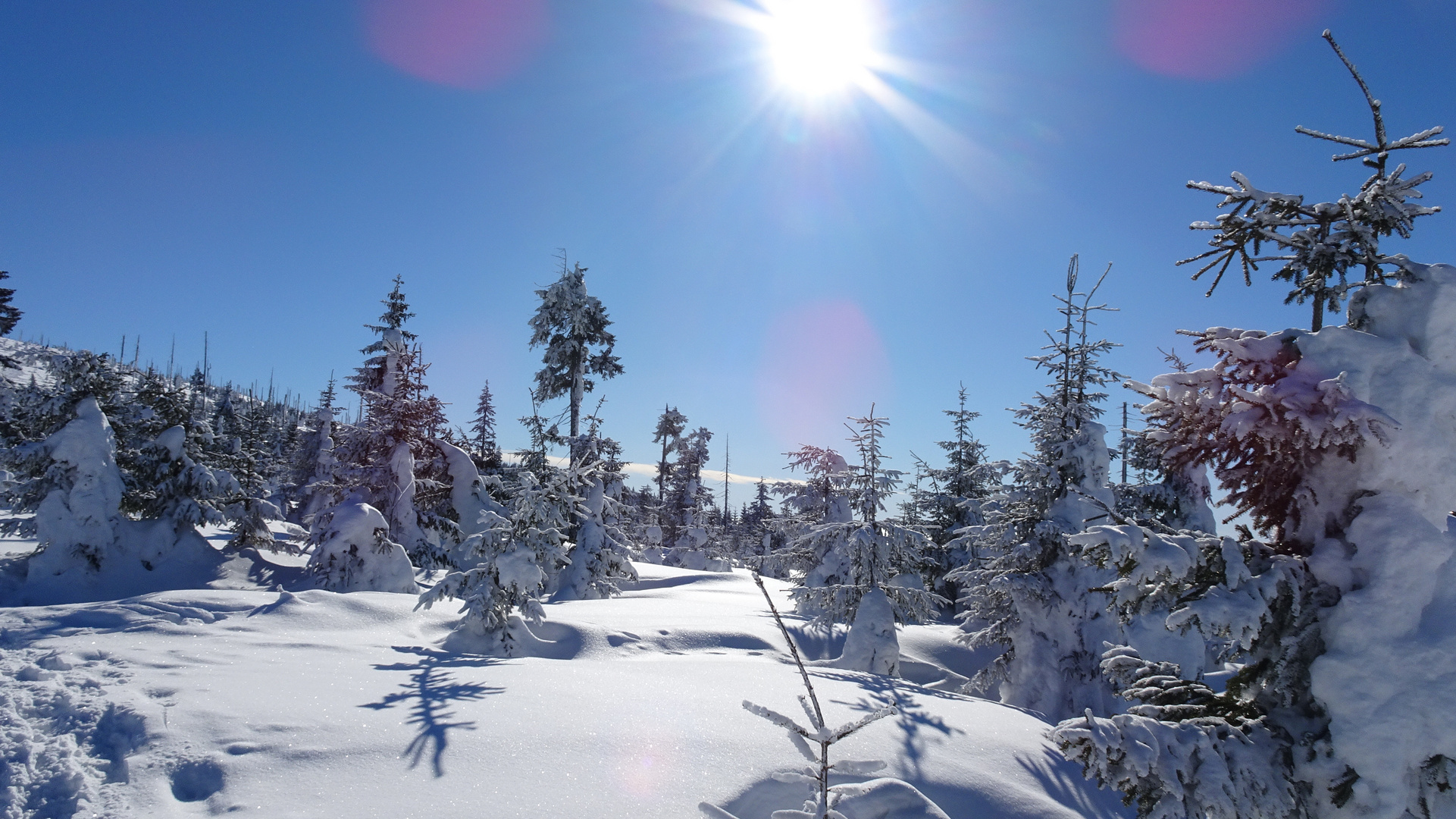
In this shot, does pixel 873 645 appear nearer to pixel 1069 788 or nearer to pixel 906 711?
A: pixel 906 711

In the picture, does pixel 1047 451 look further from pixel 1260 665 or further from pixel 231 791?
pixel 231 791

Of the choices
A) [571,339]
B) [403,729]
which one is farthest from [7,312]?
[403,729]

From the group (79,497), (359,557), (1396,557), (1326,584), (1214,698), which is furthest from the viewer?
(79,497)

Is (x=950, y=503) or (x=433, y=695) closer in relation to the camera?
(x=433, y=695)

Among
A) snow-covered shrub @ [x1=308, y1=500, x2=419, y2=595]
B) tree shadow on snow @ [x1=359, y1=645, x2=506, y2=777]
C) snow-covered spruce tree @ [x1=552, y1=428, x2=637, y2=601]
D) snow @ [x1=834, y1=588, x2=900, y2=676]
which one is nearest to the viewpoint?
tree shadow on snow @ [x1=359, y1=645, x2=506, y2=777]

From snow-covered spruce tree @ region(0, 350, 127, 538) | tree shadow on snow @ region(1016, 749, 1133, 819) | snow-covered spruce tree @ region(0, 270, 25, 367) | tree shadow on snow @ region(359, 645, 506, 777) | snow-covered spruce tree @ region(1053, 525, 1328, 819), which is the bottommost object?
tree shadow on snow @ region(1016, 749, 1133, 819)

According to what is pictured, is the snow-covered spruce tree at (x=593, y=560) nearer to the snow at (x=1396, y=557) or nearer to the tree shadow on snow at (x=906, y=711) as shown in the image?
the tree shadow on snow at (x=906, y=711)

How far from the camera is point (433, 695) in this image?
6293 millimetres

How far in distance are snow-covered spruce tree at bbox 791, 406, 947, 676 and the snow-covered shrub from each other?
1092 centimetres

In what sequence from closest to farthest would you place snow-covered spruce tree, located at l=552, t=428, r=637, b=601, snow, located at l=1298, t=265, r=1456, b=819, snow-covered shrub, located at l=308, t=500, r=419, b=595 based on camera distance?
snow, located at l=1298, t=265, r=1456, b=819 < snow-covered shrub, located at l=308, t=500, r=419, b=595 < snow-covered spruce tree, located at l=552, t=428, r=637, b=601

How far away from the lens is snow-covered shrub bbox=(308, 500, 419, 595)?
1631 cm

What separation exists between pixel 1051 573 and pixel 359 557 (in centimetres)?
1675

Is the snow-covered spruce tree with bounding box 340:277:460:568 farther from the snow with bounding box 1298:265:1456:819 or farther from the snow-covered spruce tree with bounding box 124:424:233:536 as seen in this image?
the snow with bounding box 1298:265:1456:819

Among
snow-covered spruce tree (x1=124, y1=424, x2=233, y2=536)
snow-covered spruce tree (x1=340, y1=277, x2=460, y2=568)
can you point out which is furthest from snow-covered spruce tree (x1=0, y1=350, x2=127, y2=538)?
snow-covered spruce tree (x1=340, y1=277, x2=460, y2=568)
